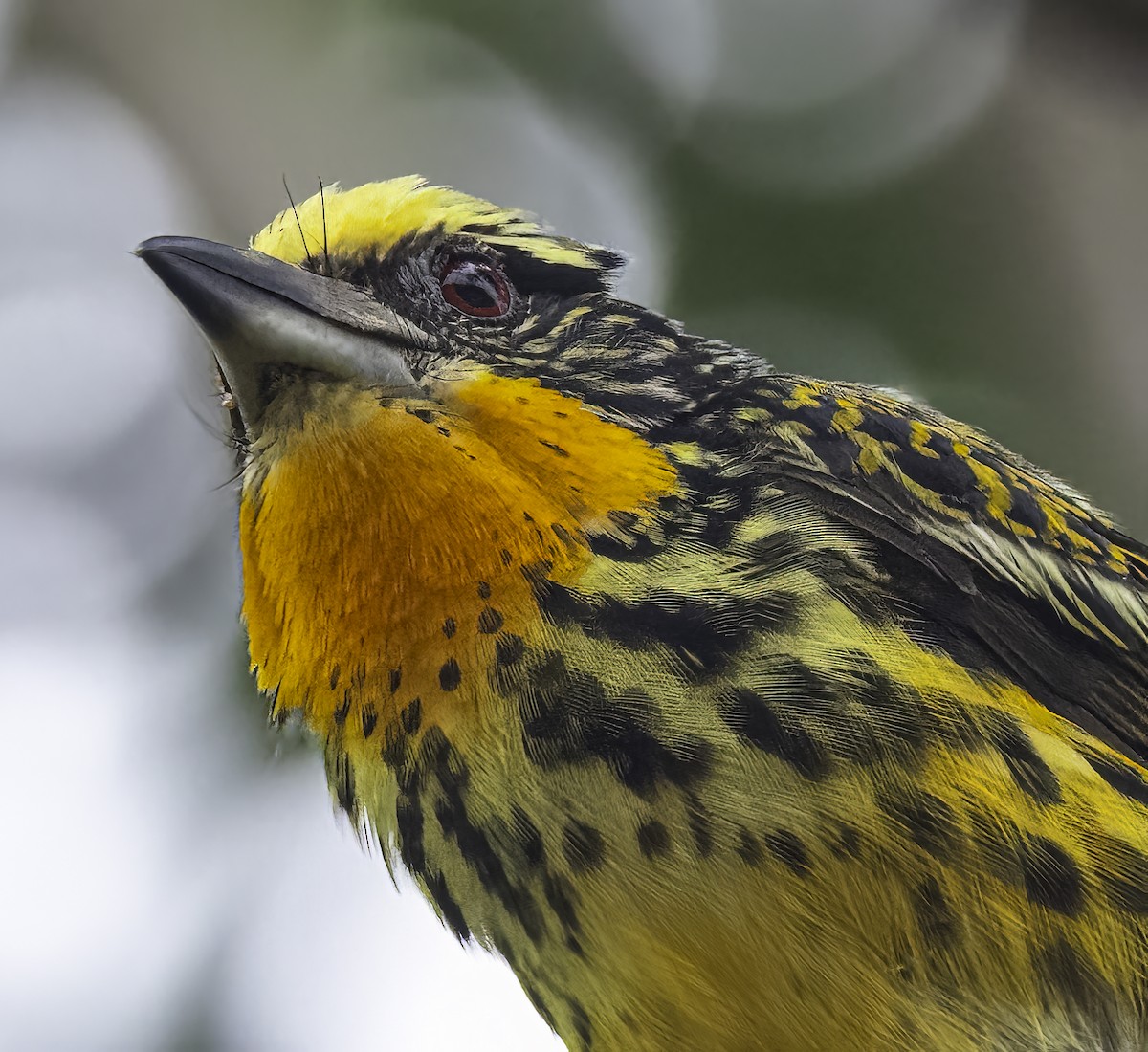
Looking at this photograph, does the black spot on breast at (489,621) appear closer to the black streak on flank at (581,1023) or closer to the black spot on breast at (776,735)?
the black spot on breast at (776,735)

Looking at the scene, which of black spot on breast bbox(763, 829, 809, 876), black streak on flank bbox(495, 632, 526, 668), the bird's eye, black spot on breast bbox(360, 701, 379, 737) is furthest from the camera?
the bird's eye

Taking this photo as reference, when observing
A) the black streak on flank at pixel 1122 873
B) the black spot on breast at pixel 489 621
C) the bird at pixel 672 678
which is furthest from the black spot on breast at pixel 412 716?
the black streak on flank at pixel 1122 873

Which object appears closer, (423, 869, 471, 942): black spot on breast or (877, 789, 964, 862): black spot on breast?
(877, 789, 964, 862): black spot on breast

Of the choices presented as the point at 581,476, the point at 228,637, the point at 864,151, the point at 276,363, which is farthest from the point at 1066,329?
the point at 228,637

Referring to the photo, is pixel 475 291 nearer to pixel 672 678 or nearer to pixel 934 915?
pixel 672 678

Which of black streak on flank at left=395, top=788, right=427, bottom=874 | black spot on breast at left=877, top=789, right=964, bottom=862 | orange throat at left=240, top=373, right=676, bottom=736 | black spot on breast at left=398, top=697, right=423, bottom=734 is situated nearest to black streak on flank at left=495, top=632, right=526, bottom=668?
orange throat at left=240, top=373, right=676, bottom=736

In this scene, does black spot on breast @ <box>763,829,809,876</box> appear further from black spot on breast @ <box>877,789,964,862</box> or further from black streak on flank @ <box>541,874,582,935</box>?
black streak on flank @ <box>541,874,582,935</box>
